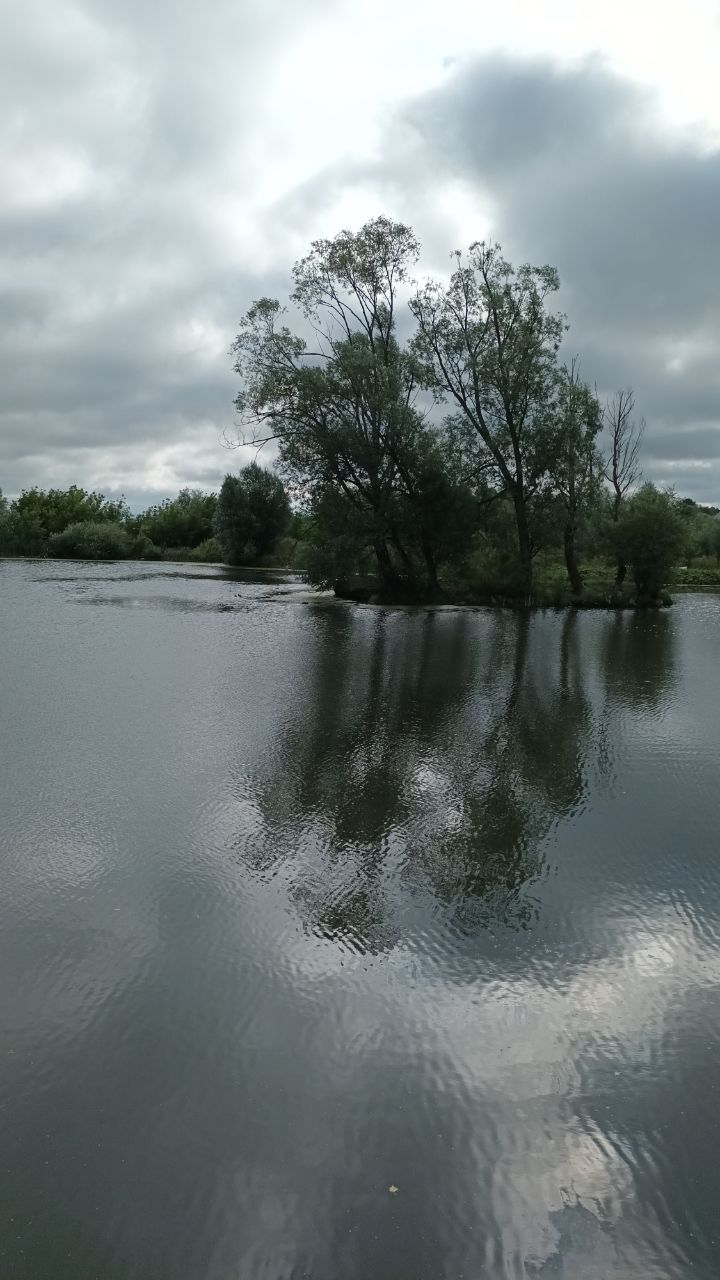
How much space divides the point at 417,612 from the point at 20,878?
2407cm

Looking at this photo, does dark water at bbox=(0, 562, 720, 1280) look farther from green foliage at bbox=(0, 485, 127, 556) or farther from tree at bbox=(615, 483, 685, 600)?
green foliage at bbox=(0, 485, 127, 556)

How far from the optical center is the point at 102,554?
7038 centimetres

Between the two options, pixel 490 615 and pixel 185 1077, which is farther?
pixel 490 615

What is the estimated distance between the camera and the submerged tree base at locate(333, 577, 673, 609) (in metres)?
32.9

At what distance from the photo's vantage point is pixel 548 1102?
11.4ft

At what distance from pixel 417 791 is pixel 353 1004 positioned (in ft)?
12.1

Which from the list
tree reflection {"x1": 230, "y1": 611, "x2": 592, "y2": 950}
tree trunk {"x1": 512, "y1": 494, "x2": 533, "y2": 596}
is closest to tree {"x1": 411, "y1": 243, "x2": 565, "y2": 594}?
tree trunk {"x1": 512, "y1": 494, "x2": 533, "y2": 596}

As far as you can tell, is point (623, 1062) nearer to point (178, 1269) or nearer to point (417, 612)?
point (178, 1269)

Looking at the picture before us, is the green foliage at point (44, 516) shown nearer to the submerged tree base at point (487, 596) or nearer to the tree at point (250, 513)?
the tree at point (250, 513)

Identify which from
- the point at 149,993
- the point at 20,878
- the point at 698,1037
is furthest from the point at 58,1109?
the point at 698,1037

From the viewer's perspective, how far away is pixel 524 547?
33.3 meters

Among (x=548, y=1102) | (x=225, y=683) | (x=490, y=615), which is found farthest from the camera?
(x=490, y=615)

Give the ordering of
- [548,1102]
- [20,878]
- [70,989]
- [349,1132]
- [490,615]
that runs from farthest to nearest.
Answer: [490,615], [20,878], [70,989], [548,1102], [349,1132]

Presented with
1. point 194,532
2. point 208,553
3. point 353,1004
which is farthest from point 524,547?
point 194,532
